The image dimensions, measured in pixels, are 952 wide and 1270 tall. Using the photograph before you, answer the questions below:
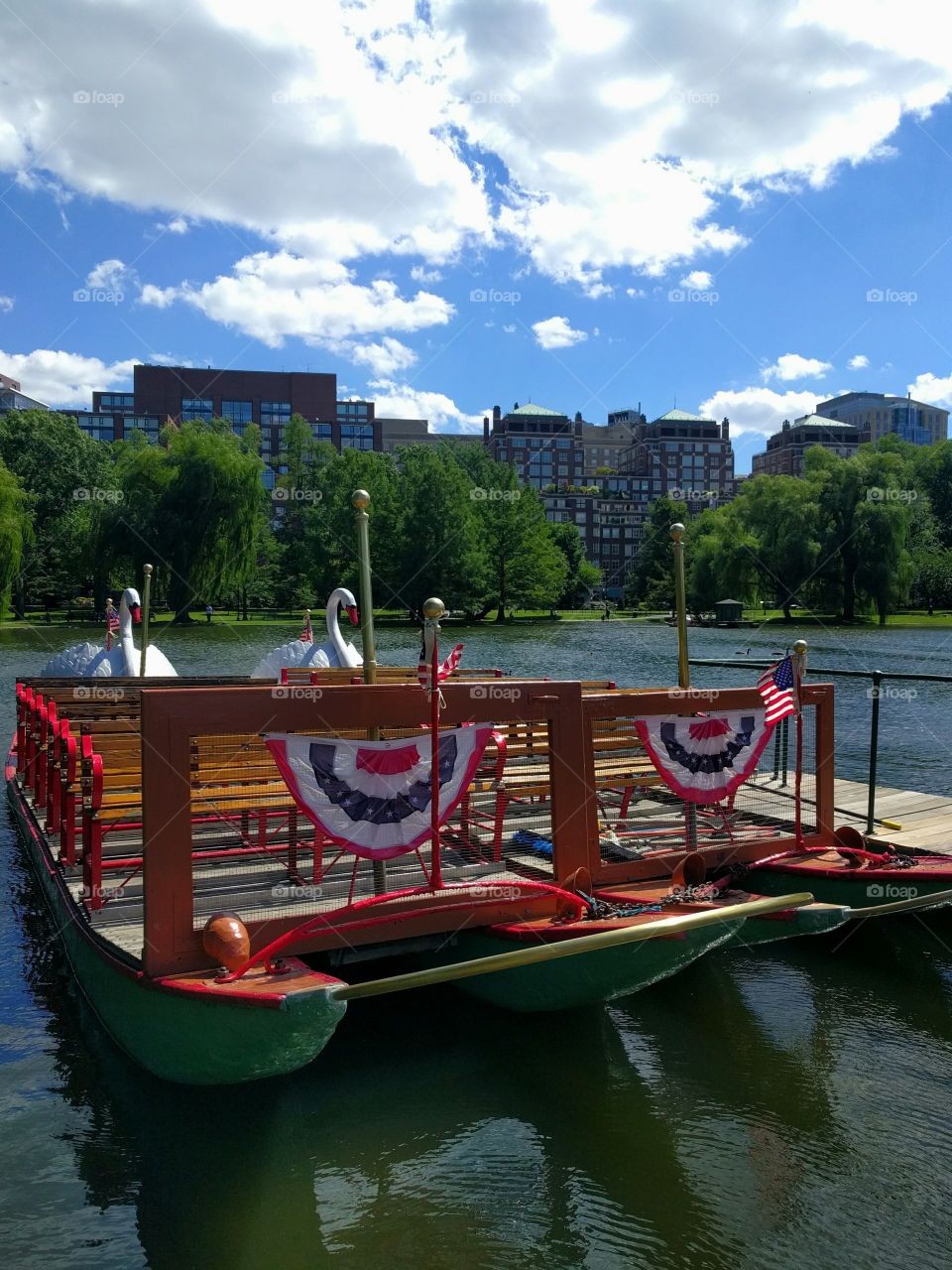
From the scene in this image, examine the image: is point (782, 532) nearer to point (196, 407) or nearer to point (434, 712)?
point (434, 712)

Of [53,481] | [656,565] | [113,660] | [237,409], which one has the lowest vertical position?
[113,660]

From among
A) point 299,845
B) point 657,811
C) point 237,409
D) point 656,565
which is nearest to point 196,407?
point 237,409

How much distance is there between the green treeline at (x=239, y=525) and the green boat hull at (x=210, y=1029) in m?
40.2

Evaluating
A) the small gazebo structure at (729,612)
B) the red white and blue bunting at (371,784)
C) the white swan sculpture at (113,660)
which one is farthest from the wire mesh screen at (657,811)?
the small gazebo structure at (729,612)

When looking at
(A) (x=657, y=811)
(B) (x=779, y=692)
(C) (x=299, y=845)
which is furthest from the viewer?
(A) (x=657, y=811)

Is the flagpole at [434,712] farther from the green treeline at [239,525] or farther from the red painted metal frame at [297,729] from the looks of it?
the green treeline at [239,525]

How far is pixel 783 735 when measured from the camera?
11688 mm

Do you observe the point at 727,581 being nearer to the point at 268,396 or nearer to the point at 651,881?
the point at 651,881

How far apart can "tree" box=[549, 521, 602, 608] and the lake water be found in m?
102

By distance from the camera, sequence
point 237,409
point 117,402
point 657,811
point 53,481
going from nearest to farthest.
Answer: point 657,811
point 53,481
point 237,409
point 117,402

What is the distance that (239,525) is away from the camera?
195 feet

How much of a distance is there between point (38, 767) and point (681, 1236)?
30.5 ft

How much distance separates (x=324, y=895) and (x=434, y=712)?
1853mm

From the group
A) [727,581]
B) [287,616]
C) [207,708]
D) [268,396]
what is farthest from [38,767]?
[268,396]
